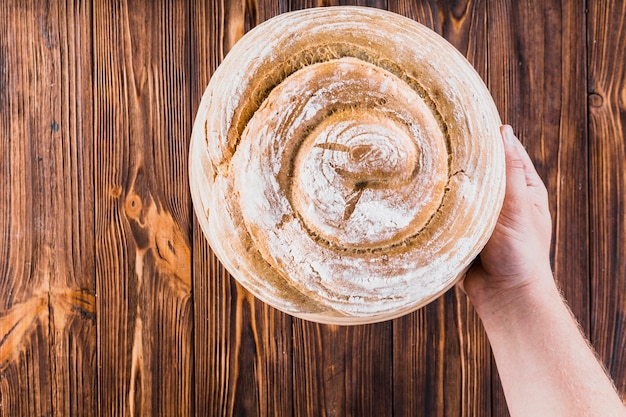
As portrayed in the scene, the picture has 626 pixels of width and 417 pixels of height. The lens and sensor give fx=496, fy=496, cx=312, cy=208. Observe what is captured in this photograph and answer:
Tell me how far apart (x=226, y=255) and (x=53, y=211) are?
0.66 meters

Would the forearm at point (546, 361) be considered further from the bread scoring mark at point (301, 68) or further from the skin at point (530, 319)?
the bread scoring mark at point (301, 68)

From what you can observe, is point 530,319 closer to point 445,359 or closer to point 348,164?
point 445,359

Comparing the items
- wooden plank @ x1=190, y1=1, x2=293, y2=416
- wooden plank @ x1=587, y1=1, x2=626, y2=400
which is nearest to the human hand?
wooden plank @ x1=587, y1=1, x2=626, y2=400

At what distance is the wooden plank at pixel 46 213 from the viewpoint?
3.73ft

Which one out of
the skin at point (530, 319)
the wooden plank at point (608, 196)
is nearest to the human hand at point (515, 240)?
the skin at point (530, 319)

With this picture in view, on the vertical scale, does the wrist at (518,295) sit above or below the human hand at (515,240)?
below

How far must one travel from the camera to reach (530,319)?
36.6 inches

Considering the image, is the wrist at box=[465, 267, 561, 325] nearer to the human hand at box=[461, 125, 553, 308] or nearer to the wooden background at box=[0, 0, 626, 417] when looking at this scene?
the human hand at box=[461, 125, 553, 308]

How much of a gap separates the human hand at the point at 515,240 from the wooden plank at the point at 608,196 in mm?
311

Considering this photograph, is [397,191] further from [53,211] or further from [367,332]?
[53,211]

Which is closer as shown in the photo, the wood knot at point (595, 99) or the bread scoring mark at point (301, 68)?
the bread scoring mark at point (301, 68)

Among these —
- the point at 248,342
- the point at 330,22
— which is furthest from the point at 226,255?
the point at 248,342

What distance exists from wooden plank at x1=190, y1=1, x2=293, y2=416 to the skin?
469 mm

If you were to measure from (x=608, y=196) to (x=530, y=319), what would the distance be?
0.45 meters
